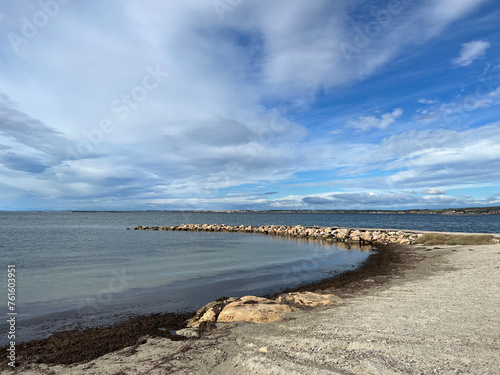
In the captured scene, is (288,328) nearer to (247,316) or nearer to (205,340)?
(247,316)

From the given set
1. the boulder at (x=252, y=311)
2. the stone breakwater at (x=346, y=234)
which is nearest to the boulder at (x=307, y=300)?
the boulder at (x=252, y=311)

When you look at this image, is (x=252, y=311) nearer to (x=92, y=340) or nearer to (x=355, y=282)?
(x=92, y=340)

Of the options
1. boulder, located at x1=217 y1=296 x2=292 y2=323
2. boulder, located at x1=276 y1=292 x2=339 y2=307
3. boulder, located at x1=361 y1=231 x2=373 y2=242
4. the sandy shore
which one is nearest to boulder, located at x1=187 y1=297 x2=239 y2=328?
boulder, located at x1=217 y1=296 x2=292 y2=323

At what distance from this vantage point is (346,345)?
18.7 ft

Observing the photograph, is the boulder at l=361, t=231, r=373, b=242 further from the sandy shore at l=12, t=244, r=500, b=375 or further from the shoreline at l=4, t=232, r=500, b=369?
the sandy shore at l=12, t=244, r=500, b=375

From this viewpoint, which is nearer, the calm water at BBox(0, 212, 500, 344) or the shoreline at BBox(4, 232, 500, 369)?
the shoreline at BBox(4, 232, 500, 369)

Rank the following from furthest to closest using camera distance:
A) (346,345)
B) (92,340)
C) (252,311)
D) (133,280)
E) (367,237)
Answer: (367,237) → (133,280) → (252,311) → (92,340) → (346,345)

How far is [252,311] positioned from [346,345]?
3.12m

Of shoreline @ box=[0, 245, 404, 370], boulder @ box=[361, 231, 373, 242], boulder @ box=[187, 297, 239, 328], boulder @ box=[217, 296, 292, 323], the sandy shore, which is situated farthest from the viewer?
boulder @ box=[361, 231, 373, 242]

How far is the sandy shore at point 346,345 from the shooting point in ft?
16.0

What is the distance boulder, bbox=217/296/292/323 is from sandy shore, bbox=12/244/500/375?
358 millimetres

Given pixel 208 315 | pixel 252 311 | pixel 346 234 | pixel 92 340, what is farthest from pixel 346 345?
pixel 346 234

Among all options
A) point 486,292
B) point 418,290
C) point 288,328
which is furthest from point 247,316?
point 486,292

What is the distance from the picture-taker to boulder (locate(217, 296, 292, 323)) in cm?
788
